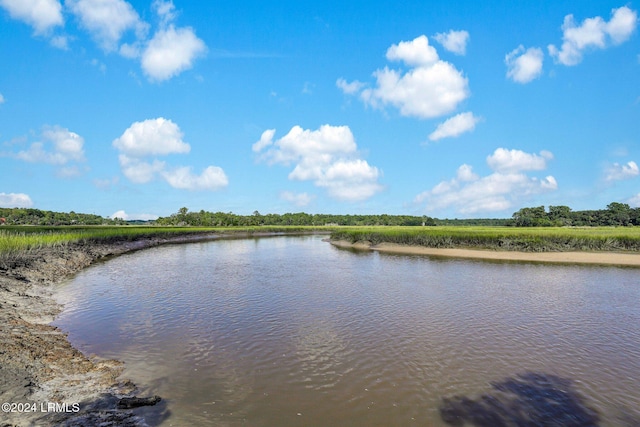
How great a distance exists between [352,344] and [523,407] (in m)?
4.67

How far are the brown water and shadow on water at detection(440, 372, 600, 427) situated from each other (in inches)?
3.9

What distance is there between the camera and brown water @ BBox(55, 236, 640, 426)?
6.74 m

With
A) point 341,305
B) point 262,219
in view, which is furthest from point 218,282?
point 262,219

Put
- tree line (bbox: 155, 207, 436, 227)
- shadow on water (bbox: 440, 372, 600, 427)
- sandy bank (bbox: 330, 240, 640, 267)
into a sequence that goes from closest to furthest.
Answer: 1. shadow on water (bbox: 440, 372, 600, 427)
2. sandy bank (bbox: 330, 240, 640, 267)
3. tree line (bbox: 155, 207, 436, 227)

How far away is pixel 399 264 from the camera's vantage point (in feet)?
101

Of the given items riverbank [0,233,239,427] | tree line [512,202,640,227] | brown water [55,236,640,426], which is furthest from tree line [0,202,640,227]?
riverbank [0,233,239,427]

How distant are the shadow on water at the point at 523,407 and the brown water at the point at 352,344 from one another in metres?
0.10

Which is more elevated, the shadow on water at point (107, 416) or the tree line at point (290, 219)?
the tree line at point (290, 219)

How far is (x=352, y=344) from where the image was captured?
10219 mm

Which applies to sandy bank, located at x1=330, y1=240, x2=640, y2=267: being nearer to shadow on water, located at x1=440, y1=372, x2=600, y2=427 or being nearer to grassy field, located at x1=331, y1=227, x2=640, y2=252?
grassy field, located at x1=331, y1=227, x2=640, y2=252

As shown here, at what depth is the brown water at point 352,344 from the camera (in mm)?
6742

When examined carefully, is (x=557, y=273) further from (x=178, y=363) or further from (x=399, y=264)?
(x=178, y=363)

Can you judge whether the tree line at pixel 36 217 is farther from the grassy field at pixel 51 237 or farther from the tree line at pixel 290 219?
the grassy field at pixel 51 237

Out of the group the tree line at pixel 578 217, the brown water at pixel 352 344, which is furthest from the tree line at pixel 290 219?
the brown water at pixel 352 344
